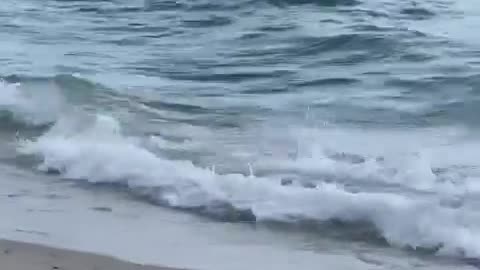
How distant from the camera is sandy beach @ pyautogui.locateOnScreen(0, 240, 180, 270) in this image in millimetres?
5371

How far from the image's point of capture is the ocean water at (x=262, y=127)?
6.35 meters

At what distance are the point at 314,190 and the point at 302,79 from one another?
16.1 ft

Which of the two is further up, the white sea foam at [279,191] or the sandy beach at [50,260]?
the sandy beach at [50,260]

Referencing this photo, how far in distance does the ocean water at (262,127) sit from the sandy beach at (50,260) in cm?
24

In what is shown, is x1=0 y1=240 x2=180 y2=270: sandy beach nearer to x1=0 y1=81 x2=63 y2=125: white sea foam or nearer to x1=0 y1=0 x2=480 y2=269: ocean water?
x1=0 y1=0 x2=480 y2=269: ocean water

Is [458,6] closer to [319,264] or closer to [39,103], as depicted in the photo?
[39,103]

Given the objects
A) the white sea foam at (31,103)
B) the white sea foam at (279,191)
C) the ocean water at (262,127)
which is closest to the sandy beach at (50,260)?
the ocean water at (262,127)

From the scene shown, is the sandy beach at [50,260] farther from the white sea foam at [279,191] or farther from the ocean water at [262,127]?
the white sea foam at [279,191]

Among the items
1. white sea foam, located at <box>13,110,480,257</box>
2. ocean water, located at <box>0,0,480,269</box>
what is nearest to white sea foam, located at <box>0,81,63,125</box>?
ocean water, located at <box>0,0,480,269</box>

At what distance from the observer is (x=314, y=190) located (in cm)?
689

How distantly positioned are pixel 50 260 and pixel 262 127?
396 cm

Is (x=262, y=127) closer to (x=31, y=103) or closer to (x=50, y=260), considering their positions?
(x=31, y=103)

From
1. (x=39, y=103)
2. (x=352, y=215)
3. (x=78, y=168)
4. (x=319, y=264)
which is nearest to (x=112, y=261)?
(x=319, y=264)

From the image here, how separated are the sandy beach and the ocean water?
24 centimetres
